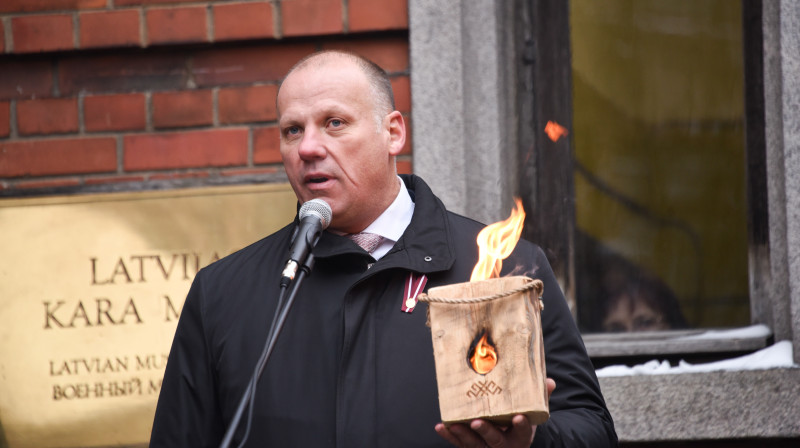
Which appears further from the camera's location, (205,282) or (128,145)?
(128,145)

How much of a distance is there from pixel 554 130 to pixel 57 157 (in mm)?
1877

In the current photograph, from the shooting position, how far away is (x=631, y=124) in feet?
12.0

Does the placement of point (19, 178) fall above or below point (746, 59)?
below

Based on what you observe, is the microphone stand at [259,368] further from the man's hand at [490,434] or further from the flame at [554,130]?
the flame at [554,130]

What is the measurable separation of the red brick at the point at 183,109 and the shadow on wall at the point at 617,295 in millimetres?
1466

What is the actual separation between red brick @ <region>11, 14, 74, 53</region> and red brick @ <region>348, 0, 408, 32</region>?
1084 millimetres

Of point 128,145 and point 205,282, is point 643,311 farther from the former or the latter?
point 128,145

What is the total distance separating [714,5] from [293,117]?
1862 mm

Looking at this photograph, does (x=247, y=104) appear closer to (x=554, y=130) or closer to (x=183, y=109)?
(x=183, y=109)

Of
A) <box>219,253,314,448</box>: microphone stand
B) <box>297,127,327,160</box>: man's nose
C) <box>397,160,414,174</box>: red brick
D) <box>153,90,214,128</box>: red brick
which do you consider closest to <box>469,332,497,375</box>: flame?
<box>219,253,314,448</box>: microphone stand

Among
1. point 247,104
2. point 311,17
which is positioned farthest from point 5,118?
point 311,17

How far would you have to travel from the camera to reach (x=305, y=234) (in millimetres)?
2000

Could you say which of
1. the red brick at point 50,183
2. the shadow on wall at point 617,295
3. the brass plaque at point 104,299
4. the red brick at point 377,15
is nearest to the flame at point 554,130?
the shadow on wall at point 617,295

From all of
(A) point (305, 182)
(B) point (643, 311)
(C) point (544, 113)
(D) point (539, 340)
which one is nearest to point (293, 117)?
(A) point (305, 182)
